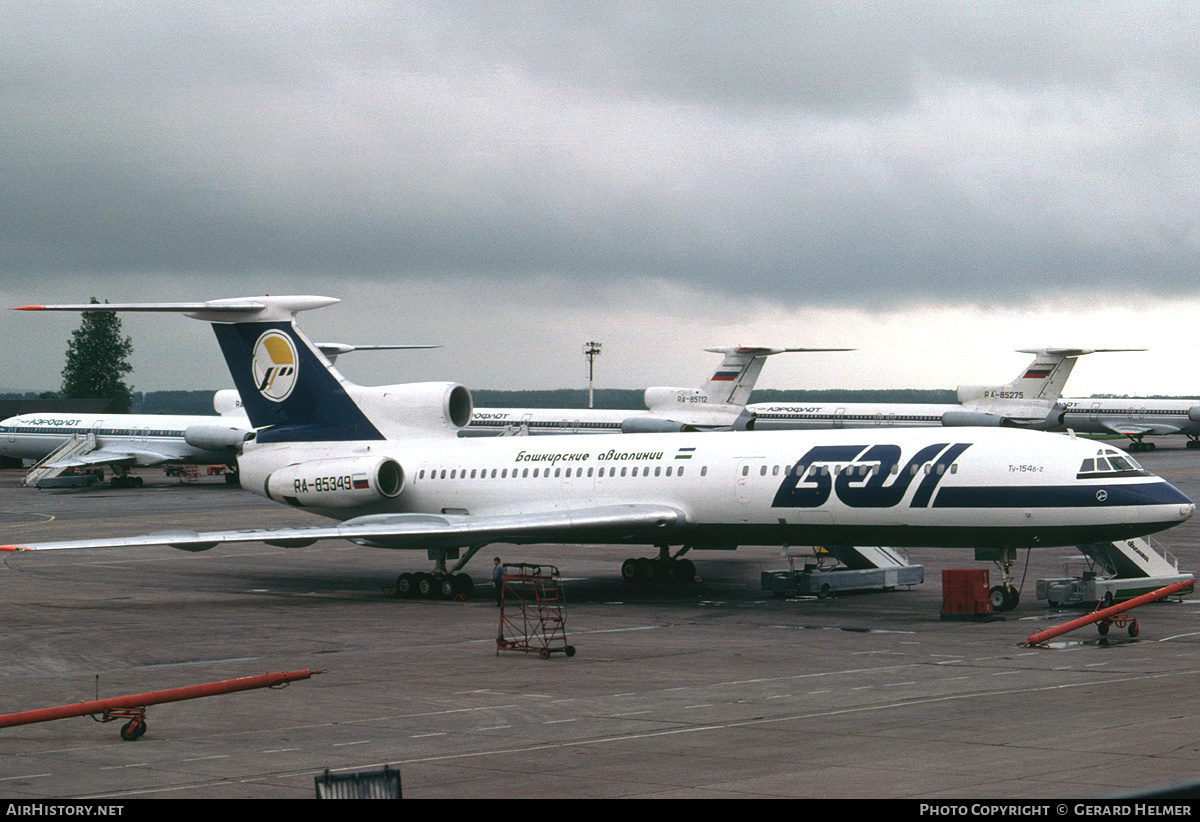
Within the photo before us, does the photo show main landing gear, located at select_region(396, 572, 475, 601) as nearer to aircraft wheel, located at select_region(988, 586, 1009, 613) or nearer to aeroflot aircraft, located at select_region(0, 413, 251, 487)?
aircraft wheel, located at select_region(988, 586, 1009, 613)

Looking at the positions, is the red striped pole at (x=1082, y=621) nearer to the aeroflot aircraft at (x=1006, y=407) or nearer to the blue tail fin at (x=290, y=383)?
the blue tail fin at (x=290, y=383)

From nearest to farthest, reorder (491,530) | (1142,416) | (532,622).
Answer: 1. (532,622)
2. (491,530)
3. (1142,416)

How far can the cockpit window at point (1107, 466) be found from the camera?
28.8 m

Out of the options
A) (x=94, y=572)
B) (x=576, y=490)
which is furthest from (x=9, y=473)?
(x=576, y=490)

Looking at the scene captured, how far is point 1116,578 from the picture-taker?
102ft

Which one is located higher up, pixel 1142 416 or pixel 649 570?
pixel 1142 416

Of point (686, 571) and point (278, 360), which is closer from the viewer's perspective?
point (686, 571)

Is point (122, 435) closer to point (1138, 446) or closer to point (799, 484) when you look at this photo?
point (799, 484)

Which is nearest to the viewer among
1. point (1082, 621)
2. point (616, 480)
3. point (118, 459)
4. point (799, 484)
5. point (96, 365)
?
point (1082, 621)

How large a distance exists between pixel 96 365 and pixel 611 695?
155 m

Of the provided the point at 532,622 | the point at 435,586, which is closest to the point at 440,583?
the point at 435,586

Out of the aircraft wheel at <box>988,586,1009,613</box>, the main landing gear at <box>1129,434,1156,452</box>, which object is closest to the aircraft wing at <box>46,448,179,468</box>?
the aircraft wheel at <box>988,586,1009,613</box>

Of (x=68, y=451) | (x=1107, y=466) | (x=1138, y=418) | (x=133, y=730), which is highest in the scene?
(x=1138, y=418)
